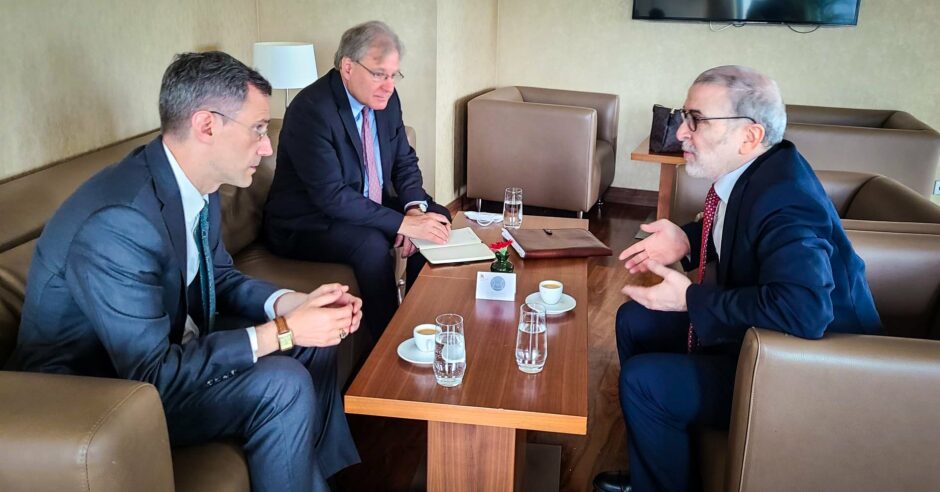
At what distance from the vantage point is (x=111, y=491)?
3.99ft

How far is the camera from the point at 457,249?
248cm

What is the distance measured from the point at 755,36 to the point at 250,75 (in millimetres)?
4275

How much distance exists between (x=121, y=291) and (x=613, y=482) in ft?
4.37

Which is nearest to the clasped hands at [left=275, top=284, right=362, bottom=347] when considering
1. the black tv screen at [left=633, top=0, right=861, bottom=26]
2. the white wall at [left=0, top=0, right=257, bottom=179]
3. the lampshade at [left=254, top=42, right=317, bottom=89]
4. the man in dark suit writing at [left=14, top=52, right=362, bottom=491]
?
the man in dark suit writing at [left=14, top=52, right=362, bottom=491]

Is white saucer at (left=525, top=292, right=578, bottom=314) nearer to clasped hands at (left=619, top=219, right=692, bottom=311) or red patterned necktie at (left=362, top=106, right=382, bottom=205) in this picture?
clasped hands at (left=619, top=219, right=692, bottom=311)

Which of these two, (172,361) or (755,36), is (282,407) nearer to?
(172,361)

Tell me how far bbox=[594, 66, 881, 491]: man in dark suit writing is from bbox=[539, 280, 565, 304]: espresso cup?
0.69 ft

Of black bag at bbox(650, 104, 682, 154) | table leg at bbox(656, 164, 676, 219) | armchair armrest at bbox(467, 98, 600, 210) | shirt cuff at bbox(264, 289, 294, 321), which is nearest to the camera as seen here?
shirt cuff at bbox(264, 289, 294, 321)

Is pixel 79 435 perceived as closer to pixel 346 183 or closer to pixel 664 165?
pixel 346 183

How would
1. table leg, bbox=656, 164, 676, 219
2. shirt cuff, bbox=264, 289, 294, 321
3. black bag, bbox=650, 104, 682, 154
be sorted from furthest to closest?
table leg, bbox=656, 164, 676, 219, black bag, bbox=650, 104, 682, 154, shirt cuff, bbox=264, 289, 294, 321

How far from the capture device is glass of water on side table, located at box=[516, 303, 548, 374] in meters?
1.71

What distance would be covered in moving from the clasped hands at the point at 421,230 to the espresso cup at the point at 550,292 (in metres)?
0.55

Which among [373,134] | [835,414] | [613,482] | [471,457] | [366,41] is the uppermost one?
[366,41]

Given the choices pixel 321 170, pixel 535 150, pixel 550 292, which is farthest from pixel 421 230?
pixel 535 150
